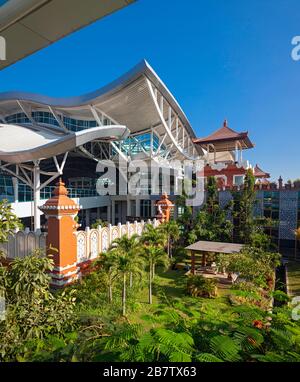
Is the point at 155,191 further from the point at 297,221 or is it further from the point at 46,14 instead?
the point at 46,14

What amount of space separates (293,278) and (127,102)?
23.3m

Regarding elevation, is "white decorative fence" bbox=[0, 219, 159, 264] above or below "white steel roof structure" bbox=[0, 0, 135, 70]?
below

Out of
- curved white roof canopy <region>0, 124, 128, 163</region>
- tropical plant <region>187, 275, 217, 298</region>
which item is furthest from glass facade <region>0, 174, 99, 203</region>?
tropical plant <region>187, 275, 217, 298</region>

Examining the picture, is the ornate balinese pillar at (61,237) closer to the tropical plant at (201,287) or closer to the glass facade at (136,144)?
the tropical plant at (201,287)

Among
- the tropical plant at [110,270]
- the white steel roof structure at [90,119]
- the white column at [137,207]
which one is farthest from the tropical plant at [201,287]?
the white column at [137,207]

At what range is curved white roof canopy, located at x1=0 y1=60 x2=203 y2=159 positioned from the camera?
2402 cm

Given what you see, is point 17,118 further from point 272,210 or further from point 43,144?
point 272,210

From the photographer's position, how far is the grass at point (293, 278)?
31.6ft

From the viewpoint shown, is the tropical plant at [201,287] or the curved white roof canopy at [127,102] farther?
the curved white roof canopy at [127,102]

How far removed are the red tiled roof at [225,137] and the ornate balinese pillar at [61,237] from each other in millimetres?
19708

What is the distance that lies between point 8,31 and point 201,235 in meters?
15.4

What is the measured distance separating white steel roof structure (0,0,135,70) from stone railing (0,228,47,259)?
28.1ft

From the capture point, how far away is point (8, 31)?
1605 millimetres

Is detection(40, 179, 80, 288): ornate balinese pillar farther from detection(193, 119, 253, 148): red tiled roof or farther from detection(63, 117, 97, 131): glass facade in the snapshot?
detection(63, 117, 97, 131): glass facade
